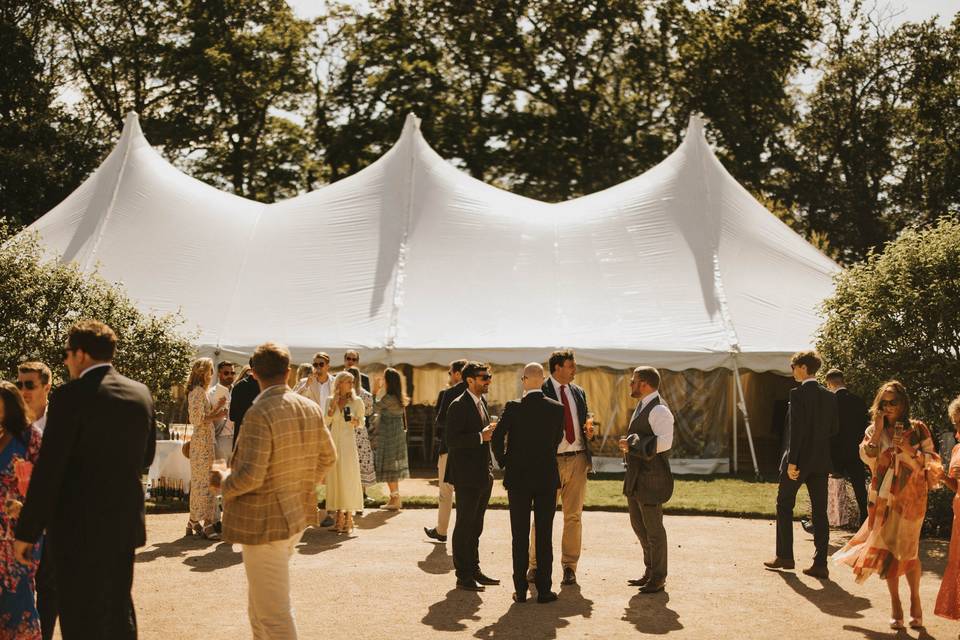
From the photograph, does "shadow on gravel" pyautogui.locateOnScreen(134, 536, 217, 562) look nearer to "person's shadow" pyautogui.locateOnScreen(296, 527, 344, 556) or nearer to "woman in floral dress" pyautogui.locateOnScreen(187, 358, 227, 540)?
"woman in floral dress" pyautogui.locateOnScreen(187, 358, 227, 540)

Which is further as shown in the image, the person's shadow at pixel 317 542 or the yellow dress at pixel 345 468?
the yellow dress at pixel 345 468

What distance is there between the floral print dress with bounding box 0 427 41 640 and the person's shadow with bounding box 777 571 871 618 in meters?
5.25

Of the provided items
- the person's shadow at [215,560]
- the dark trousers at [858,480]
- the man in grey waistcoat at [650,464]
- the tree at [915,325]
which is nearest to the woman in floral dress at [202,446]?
the person's shadow at [215,560]

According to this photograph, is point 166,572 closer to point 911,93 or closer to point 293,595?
point 293,595

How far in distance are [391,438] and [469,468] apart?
438 cm

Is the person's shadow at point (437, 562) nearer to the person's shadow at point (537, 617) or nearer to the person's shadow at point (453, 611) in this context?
the person's shadow at point (453, 611)

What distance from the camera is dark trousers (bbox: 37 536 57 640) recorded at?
5684mm

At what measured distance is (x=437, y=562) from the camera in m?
9.15

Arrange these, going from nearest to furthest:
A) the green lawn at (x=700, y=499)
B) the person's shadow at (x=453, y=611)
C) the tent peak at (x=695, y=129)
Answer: the person's shadow at (x=453, y=611)
the green lawn at (x=700, y=499)
the tent peak at (x=695, y=129)

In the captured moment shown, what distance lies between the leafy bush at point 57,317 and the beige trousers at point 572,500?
25.9 ft

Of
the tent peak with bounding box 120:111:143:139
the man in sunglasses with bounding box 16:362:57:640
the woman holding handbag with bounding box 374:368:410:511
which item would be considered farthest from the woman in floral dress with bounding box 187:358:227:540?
the tent peak with bounding box 120:111:143:139

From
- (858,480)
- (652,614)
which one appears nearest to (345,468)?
(652,614)

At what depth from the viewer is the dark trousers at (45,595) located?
5684mm

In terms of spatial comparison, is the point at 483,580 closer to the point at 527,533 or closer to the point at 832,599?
the point at 527,533
